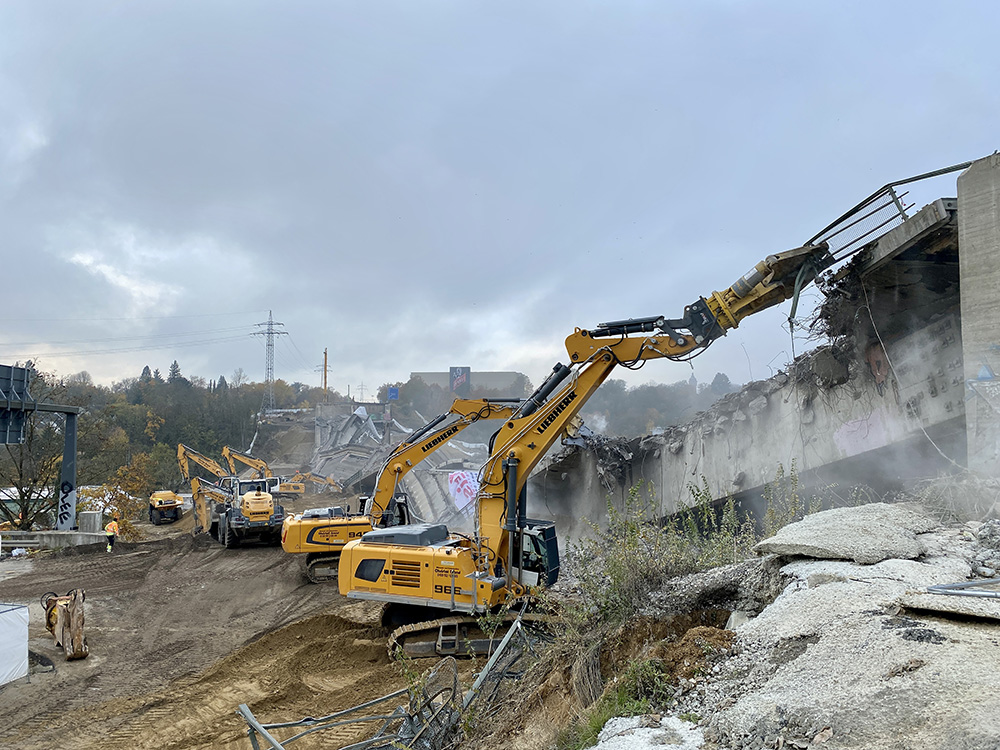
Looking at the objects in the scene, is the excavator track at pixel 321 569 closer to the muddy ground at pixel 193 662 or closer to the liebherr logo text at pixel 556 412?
the muddy ground at pixel 193 662

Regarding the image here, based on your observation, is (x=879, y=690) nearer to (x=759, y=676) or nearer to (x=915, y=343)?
(x=759, y=676)

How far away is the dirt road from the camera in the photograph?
7758 mm

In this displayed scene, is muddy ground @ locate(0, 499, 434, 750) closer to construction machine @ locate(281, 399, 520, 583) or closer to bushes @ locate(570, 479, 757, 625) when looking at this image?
construction machine @ locate(281, 399, 520, 583)

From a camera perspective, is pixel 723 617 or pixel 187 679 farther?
pixel 187 679

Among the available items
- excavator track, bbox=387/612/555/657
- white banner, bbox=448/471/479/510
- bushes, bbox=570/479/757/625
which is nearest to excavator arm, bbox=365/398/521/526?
excavator track, bbox=387/612/555/657

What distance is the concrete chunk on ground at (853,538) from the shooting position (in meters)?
5.02

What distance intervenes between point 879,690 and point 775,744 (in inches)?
21.3

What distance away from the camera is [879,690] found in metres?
2.95

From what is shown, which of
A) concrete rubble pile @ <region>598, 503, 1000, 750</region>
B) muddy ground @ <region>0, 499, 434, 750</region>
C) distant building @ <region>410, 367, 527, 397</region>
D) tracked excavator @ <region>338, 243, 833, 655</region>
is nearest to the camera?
concrete rubble pile @ <region>598, 503, 1000, 750</region>

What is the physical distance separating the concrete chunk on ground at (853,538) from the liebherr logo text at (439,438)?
8.88 meters

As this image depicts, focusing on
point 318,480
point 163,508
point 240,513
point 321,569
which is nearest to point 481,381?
point 318,480

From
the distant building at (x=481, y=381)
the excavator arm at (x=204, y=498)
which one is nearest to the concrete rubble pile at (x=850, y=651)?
the excavator arm at (x=204, y=498)

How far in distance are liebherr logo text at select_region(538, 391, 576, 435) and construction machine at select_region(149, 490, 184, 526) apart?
30.6m

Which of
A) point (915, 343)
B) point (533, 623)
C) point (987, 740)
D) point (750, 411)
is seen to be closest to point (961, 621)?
point (987, 740)
